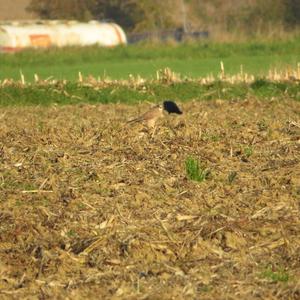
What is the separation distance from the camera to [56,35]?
43688 millimetres

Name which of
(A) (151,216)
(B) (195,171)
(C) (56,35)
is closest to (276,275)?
(A) (151,216)

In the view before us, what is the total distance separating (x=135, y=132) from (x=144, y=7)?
5657 cm

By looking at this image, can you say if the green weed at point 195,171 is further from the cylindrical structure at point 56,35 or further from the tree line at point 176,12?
the tree line at point 176,12

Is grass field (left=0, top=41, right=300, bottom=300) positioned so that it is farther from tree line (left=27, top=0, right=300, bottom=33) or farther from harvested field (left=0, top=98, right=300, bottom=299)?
tree line (left=27, top=0, right=300, bottom=33)

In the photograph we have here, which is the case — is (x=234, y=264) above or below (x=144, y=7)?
above

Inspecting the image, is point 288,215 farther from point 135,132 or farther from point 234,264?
point 135,132

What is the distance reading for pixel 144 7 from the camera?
67562 millimetres

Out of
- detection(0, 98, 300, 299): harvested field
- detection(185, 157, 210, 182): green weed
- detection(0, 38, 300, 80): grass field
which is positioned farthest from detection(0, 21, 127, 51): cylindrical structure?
detection(185, 157, 210, 182): green weed

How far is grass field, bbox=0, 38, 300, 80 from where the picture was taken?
3312cm

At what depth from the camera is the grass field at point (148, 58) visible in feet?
109

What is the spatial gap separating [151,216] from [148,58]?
3147 centimetres

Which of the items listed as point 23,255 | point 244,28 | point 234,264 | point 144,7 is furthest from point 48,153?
point 144,7

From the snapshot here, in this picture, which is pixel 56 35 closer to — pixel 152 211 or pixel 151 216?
pixel 152 211

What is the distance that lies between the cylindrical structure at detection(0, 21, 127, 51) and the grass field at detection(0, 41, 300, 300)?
94.3 ft
